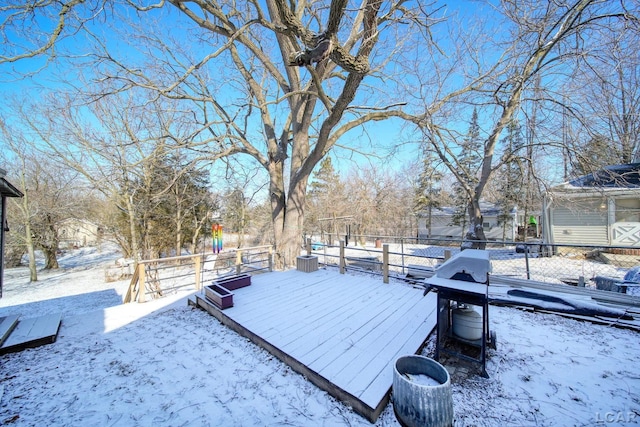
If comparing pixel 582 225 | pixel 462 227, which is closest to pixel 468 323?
pixel 582 225

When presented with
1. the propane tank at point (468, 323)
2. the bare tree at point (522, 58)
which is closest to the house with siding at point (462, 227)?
the bare tree at point (522, 58)

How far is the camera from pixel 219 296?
11.8 feet

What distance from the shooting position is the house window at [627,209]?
9609 millimetres

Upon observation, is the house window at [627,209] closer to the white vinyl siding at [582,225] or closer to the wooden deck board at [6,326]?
the white vinyl siding at [582,225]

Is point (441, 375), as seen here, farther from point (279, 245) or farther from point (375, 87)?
point (375, 87)

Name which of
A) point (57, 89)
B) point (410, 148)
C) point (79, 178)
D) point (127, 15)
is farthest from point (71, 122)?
point (410, 148)

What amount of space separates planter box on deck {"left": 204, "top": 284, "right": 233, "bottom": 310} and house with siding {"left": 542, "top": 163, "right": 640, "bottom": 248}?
11330 millimetres

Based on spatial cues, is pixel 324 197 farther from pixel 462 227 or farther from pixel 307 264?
pixel 307 264

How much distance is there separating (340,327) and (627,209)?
13.8 metres

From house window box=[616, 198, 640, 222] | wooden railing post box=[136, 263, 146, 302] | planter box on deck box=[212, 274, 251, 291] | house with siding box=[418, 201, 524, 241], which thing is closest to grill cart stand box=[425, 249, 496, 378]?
planter box on deck box=[212, 274, 251, 291]

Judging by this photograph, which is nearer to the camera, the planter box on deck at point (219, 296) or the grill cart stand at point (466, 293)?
the grill cart stand at point (466, 293)

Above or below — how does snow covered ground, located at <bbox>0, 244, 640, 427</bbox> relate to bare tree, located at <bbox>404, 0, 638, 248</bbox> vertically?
below

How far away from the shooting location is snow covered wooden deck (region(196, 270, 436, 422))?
2.06 metres

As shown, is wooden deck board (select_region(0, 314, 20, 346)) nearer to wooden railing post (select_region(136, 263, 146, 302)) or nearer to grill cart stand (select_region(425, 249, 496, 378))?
wooden railing post (select_region(136, 263, 146, 302))
